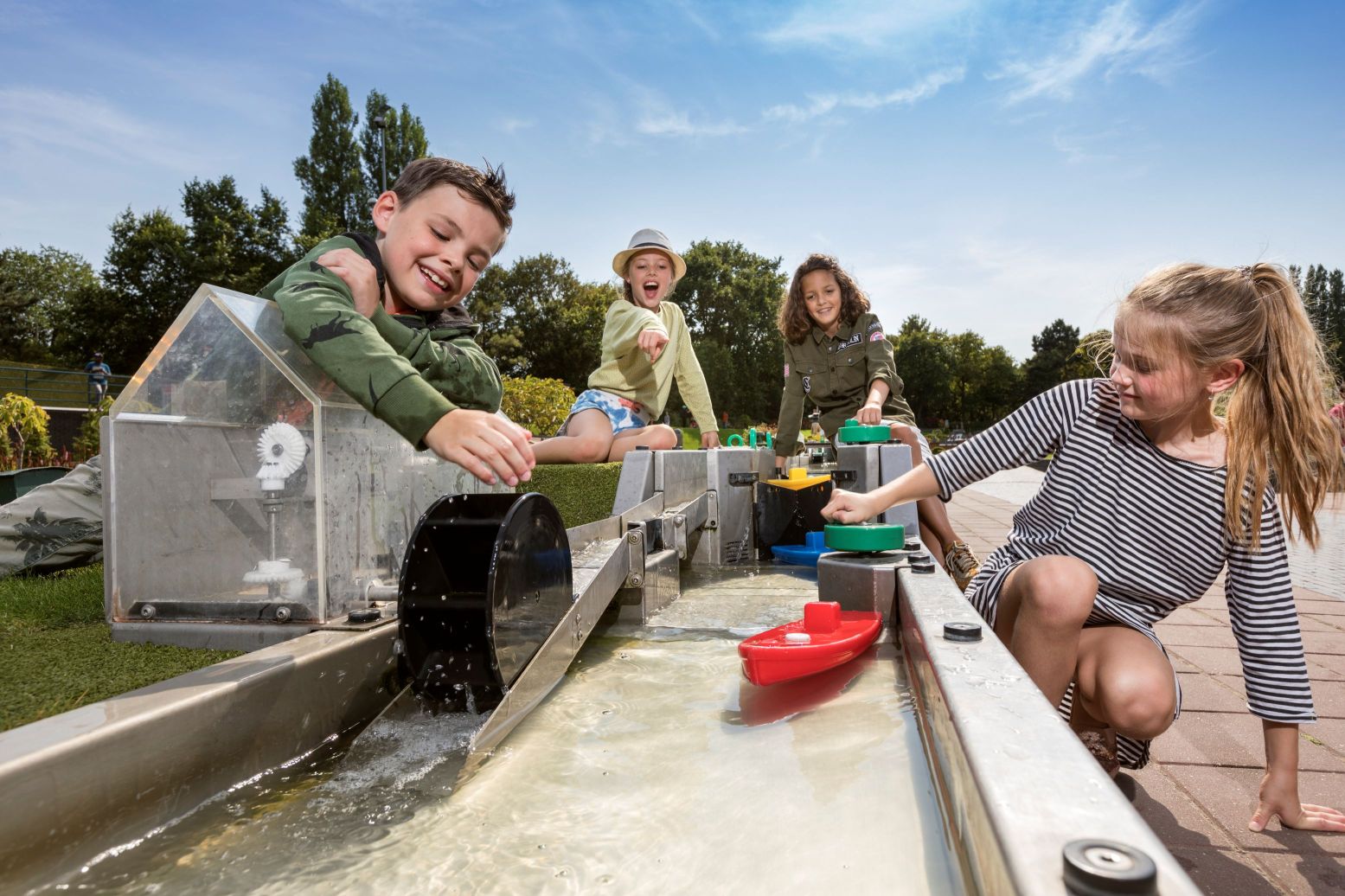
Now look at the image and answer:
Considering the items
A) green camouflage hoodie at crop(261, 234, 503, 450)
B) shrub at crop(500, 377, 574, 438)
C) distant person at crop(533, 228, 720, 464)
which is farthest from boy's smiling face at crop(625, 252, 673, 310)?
shrub at crop(500, 377, 574, 438)

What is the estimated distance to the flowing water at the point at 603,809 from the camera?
116 centimetres

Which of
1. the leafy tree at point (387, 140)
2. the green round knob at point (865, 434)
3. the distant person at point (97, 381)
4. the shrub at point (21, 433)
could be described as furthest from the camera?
the leafy tree at point (387, 140)

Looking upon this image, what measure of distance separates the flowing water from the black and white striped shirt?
723mm

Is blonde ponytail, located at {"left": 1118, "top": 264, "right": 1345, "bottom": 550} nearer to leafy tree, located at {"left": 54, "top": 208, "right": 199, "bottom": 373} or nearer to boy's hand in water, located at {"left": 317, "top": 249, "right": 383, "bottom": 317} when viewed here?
boy's hand in water, located at {"left": 317, "top": 249, "right": 383, "bottom": 317}

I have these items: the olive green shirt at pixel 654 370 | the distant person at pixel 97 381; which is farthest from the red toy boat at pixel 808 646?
the distant person at pixel 97 381

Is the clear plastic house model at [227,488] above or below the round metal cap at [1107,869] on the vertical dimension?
above

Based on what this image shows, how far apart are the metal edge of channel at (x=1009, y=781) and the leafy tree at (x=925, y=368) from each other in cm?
7214

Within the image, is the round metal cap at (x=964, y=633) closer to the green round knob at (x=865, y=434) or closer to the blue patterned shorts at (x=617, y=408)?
the green round knob at (x=865, y=434)

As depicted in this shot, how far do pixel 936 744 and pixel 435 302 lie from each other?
1.70 m

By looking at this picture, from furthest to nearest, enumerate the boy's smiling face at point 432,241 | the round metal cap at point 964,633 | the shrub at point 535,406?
the shrub at point 535,406
the boy's smiling face at point 432,241
the round metal cap at point 964,633

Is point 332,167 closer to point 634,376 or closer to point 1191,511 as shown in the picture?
point 634,376

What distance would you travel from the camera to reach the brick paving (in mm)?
1802

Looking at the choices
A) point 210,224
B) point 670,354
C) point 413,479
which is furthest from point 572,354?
point 413,479

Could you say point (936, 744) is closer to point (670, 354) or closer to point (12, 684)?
point (12, 684)
